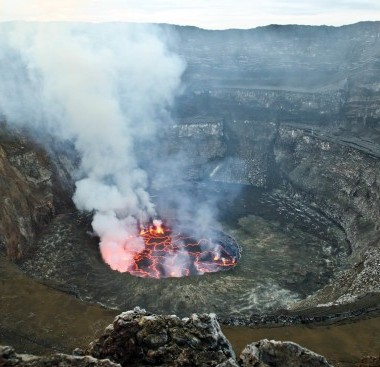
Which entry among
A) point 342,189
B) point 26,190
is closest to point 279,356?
point 26,190

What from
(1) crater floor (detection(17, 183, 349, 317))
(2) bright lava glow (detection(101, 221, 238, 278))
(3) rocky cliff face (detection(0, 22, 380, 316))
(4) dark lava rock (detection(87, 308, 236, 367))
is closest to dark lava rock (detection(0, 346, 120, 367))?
(4) dark lava rock (detection(87, 308, 236, 367))

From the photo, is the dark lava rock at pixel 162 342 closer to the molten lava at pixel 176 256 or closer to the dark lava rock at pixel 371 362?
the dark lava rock at pixel 371 362

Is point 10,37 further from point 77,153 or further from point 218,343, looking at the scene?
point 218,343

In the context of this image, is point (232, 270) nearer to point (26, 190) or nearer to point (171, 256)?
point (171, 256)

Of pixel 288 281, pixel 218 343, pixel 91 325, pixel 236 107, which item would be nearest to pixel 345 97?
pixel 236 107

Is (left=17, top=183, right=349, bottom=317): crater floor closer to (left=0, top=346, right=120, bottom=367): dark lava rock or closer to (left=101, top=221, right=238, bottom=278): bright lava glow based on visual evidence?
(left=101, top=221, right=238, bottom=278): bright lava glow
